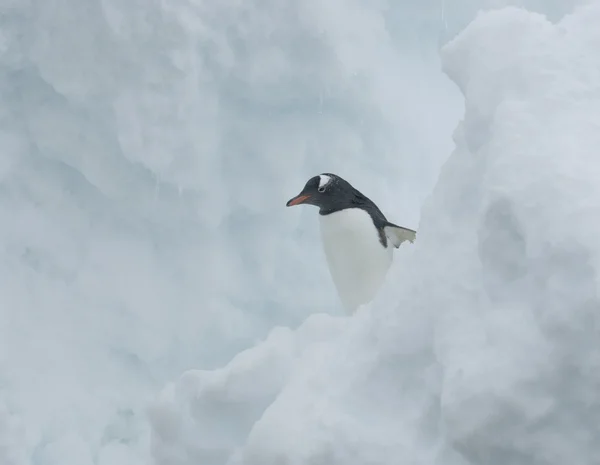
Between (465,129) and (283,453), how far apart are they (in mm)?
552

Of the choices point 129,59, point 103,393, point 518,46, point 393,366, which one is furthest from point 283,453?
point 129,59

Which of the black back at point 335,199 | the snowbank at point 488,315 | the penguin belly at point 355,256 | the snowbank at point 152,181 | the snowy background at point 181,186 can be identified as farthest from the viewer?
the snowbank at point 152,181

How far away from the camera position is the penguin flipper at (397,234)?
7.74 ft

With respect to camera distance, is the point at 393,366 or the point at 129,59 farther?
the point at 129,59

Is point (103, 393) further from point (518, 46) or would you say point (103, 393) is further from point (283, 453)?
point (518, 46)

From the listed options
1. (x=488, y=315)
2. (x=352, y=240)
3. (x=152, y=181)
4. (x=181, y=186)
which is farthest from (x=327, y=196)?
(x=488, y=315)

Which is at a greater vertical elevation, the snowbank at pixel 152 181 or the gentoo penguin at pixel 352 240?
the snowbank at pixel 152 181

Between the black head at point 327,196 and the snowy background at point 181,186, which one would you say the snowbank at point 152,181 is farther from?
the black head at point 327,196

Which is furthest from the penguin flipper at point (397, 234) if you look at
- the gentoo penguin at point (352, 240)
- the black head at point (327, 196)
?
the black head at point (327, 196)

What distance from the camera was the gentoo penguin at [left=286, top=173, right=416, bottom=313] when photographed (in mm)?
2271

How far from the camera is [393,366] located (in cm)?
96

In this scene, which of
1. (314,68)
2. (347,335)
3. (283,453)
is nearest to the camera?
(283,453)

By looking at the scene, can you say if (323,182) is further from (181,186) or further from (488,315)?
(488,315)

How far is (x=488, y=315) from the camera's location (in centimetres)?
82
